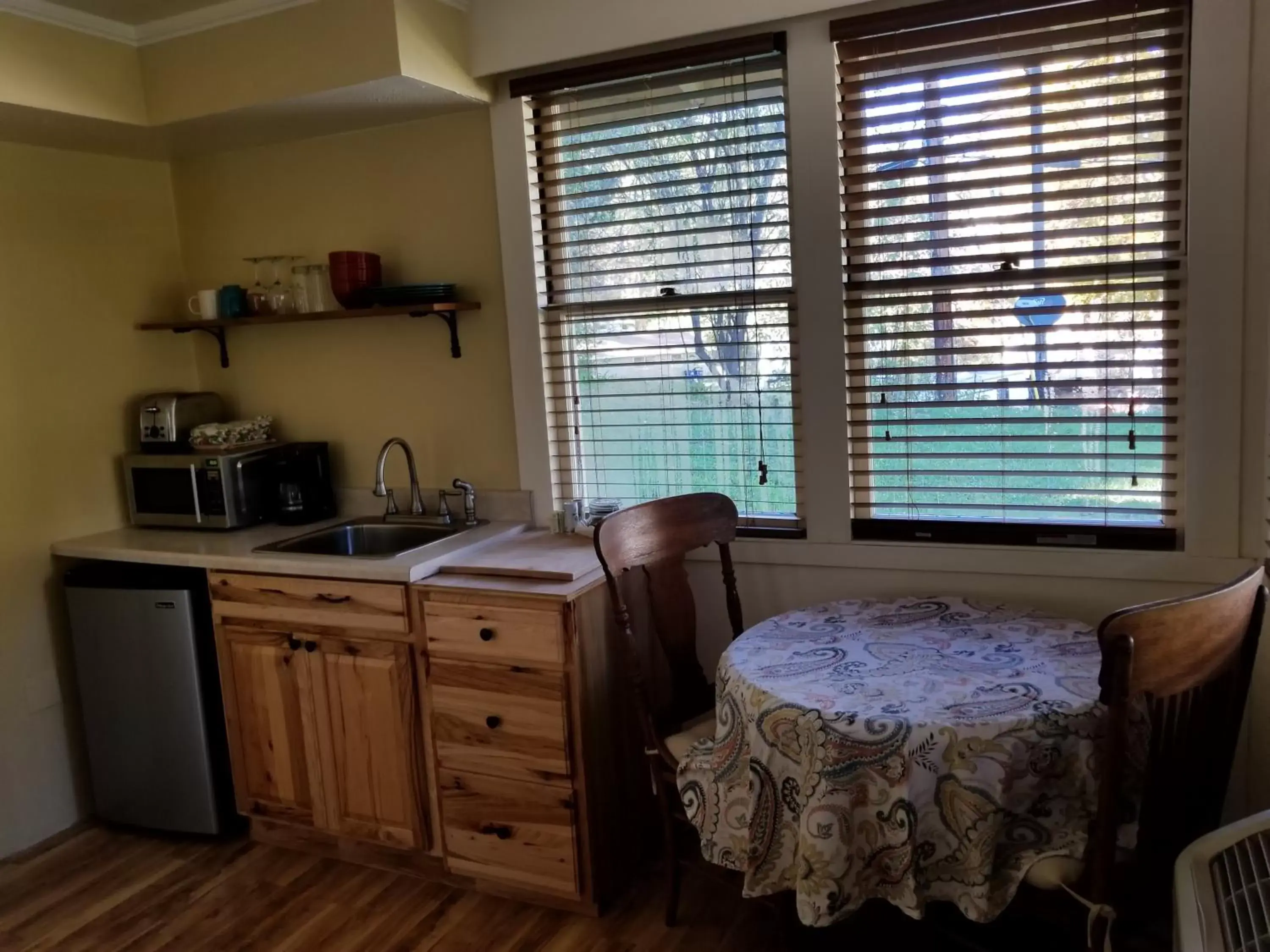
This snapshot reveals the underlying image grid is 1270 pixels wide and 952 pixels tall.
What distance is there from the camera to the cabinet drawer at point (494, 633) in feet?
7.73

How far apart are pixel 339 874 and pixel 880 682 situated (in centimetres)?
177

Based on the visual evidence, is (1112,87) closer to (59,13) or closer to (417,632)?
(417,632)

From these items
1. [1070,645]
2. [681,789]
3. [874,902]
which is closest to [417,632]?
[681,789]

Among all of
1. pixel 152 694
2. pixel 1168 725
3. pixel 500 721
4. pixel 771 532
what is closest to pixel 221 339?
pixel 152 694

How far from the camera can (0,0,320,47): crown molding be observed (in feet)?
8.54

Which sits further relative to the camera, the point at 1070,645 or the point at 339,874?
the point at 339,874

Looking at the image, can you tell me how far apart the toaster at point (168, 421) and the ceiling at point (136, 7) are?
3.79 ft

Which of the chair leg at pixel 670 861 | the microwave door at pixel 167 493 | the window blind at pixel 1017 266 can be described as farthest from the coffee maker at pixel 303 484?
the window blind at pixel 1017 266

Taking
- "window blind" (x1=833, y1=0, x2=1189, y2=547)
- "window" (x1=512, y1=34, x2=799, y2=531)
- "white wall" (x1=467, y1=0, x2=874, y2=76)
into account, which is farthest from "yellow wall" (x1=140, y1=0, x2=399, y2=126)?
"window blind" (x1=833, y1=0, x2=1189, y2=547)

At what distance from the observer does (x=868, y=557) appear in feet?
8.47

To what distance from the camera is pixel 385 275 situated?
124 inches

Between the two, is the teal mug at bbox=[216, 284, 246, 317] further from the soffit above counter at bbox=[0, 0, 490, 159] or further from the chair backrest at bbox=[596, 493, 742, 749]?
the chair backrest at bbox=[596, 493, 742, 749]

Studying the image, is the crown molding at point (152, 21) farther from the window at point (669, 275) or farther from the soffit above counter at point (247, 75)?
the window at point (669, 275)

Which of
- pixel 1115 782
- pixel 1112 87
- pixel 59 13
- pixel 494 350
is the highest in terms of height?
pixel 59 13
